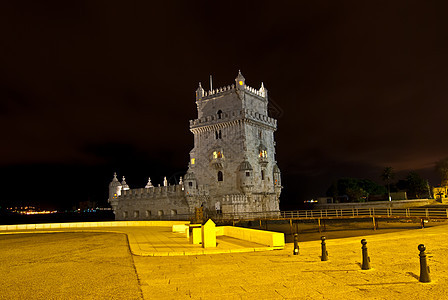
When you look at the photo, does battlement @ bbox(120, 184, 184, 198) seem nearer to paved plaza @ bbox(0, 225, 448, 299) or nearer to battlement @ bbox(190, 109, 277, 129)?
battlement @ bbox(190, 109, 277, 129)

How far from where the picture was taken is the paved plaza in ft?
29.8

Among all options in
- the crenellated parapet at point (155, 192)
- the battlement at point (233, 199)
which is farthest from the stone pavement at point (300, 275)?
the crenellated parapet at point (155, 192)

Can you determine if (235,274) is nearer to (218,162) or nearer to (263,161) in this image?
(218,162)

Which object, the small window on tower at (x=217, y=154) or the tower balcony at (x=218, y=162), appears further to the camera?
the small window on tower at (x=217, y=154)

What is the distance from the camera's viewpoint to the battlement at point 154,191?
54.5 m

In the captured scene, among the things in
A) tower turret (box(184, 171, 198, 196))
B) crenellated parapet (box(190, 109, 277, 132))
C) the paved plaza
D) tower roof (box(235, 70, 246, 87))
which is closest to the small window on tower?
crenellated parapet (box(190, 109, 277, 132))

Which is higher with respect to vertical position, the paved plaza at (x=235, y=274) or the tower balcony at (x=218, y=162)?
the tower balcony at (x=218, y=162)

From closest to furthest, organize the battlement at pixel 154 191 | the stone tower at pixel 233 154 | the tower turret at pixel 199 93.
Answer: the stone tower at pixel 233 154 → the battlement at pixel 154 191 → the tower turret at pixel 199 93

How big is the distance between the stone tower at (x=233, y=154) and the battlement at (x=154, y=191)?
9.07 ft

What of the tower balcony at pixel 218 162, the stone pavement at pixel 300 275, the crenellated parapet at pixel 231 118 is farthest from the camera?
the tower balcony at pixel 218 162

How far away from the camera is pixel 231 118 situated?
52250 millimetres

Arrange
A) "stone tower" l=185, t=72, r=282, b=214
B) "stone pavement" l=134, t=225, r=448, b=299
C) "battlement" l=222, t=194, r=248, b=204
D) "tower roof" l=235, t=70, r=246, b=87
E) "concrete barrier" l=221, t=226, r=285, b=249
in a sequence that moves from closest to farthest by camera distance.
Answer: "stone pavement" l=134, t=225, r=448, b=299 < "concrete barrier" l=221, t=226, r=285, b=249 < "battlement" l=222, t=194, r=248, b=204 < "stone tower" l=185, t=72, r=282, b=214 < "tower roof" l=235, t=70, r=246, b=87

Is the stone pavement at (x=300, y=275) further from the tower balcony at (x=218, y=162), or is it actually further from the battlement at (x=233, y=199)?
the tower balcony at (x=218, y=162)

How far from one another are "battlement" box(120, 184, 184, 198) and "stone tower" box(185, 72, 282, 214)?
276cm
